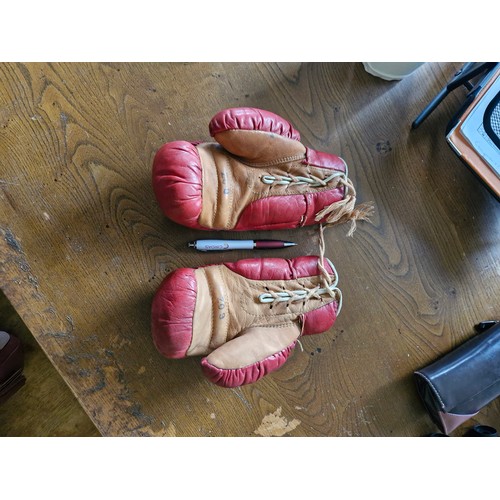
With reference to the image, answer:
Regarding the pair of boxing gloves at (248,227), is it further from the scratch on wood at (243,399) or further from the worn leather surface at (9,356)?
the worn leather surface at (9,356)

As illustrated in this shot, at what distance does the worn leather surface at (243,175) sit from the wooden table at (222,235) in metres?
0.05

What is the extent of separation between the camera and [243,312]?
0.76m

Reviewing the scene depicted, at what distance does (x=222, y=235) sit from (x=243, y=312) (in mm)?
159

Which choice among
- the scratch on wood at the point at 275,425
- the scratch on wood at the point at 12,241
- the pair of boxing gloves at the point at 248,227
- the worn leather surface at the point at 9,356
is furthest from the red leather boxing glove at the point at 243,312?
the worn leather surface at the point at 9,356

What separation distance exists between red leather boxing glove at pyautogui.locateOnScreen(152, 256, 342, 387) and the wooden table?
2.0 inches

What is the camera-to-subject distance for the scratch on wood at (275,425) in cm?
78

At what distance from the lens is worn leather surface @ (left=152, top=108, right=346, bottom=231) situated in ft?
2.23

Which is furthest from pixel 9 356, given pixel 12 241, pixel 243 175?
pixel 243 175

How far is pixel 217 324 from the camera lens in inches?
29.1

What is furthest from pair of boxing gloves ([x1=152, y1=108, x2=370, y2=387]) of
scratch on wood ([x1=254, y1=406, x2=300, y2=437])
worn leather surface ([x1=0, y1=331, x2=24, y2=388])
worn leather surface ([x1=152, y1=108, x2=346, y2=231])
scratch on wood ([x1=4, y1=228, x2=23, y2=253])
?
worn leather surface ([x1=0, y1=331, x2=24, y2=388])

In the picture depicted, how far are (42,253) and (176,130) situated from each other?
35cm

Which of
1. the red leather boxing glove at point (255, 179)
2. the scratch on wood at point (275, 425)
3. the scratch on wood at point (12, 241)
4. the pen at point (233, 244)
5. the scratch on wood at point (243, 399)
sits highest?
the scratch on wood at point (12, 241)

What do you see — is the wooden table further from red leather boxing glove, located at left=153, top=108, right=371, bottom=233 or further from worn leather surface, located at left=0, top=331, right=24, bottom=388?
worn leather surface, located at left=0, top=331, right=24, bottom=388

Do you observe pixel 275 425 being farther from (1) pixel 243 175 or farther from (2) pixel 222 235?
(1) pixel 243 175
